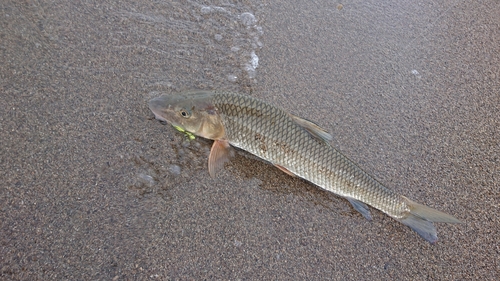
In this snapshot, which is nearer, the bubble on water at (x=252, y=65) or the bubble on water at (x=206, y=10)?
the bubble on water at (x=252, y=65)

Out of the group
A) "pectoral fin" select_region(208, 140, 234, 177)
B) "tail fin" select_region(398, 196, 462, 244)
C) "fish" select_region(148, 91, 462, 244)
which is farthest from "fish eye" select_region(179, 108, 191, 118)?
"tail fin" select_region(398, 196, 462, 244)

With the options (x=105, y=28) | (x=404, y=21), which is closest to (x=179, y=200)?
(x=105, y=28)

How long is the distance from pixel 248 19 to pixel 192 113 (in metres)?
1.84

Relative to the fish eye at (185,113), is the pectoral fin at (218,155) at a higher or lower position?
lower

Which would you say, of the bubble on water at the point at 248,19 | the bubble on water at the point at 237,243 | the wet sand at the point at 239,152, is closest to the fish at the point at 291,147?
the wet sand at the point at 239,152

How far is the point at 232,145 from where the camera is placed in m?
3.16

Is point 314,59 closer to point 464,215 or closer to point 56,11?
point 464,215

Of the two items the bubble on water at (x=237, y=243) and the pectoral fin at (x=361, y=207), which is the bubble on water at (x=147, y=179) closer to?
the bubble on water at (x=237, y=243)

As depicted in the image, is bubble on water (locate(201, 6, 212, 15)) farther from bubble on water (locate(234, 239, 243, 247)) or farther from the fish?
bubble on water (locate(234, 239, 243, 247))

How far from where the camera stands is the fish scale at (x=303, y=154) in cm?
291

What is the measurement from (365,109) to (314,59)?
824 millimetres

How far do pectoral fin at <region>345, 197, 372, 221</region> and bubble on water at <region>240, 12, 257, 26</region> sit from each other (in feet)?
7.92

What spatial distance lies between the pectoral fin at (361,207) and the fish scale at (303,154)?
4 centimetres

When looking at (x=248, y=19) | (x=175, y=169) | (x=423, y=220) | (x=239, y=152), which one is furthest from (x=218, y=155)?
(x=248, y=19)
